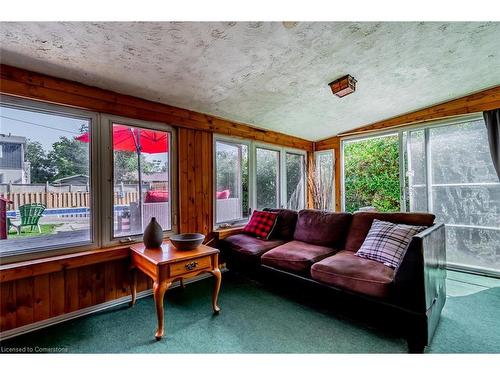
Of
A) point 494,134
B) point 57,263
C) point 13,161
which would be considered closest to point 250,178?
point 57,263

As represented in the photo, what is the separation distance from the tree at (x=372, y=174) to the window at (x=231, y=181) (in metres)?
2.13

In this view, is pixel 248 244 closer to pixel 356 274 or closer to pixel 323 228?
pixel 323 228

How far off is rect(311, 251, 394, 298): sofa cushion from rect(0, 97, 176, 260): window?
1.79 meters

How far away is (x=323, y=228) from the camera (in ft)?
8.87

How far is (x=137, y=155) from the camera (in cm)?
253

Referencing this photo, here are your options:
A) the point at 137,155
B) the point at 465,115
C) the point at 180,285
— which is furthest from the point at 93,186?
the point at 465,115

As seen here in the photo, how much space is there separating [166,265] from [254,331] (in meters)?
0.87

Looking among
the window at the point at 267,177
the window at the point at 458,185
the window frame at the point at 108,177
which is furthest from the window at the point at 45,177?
the window at the point at 458,185

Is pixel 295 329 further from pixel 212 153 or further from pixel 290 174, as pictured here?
pixel 290 174

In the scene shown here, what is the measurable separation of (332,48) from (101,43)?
1.82 m

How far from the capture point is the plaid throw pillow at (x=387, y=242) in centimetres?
191

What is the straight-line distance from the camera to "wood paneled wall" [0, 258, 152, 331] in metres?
1.78

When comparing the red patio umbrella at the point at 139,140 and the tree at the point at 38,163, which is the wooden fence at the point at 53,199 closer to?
the tree at the point at 38,163
